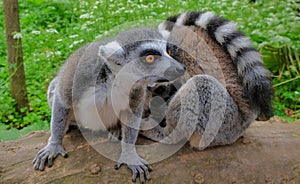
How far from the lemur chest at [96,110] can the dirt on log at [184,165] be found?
0.19 m

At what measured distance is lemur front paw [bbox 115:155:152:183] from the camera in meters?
2.84

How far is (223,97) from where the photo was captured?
3.24 meters

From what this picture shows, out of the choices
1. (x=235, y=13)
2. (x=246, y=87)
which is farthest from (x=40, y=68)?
(x=246, y=87)

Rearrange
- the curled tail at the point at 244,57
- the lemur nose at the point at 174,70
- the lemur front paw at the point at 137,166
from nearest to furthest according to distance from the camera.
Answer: the lemur front paw at the point at 137,166
the lemur nose at the point at 174,70
the curled tail at the point at 244,57

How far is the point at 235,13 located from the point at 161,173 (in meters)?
5.60

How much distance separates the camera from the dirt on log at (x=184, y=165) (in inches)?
112

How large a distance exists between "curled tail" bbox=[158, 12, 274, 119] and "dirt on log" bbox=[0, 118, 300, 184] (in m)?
0.36

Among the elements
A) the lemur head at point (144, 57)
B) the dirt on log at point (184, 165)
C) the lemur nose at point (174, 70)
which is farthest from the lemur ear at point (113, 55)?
the dirt on log at point (184, 165)

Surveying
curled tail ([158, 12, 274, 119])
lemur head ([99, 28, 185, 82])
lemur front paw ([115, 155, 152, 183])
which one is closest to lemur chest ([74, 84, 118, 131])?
lemur head ([99, 28, 185, 82])

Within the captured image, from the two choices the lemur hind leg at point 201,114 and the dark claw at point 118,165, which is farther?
the lemur hind leg at point 201,114

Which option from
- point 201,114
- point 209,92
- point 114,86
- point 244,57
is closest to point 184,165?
point 201,114

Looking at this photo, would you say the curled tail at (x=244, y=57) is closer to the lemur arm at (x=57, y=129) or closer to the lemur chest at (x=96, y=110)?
the lemur chest at (x=96, y=110)

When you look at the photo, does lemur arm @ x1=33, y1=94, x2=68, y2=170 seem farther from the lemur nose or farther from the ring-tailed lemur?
the lemur nose

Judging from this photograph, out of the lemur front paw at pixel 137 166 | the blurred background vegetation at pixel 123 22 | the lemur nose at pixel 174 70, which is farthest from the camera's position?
the blurred background vegetation at pixel 123 22
